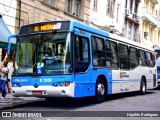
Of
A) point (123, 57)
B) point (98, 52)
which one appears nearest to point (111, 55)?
point (98, 52)

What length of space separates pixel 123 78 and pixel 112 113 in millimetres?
4976

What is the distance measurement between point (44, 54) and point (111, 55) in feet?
12.1

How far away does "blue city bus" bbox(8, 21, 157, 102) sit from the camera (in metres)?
10.6

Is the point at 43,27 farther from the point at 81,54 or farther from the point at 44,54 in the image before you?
the point at 81,54

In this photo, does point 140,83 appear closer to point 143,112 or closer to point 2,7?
point 143,112

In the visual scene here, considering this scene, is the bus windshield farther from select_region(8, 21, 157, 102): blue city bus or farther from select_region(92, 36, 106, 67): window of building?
select_region(92, 36, 106, 67): window of building

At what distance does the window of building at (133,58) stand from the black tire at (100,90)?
3638 millimetres

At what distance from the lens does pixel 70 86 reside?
10.5 meters

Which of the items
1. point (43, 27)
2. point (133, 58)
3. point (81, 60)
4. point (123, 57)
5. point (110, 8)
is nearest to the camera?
point (81, 60)

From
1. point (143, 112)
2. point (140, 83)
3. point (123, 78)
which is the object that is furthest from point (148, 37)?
point (143, 112)

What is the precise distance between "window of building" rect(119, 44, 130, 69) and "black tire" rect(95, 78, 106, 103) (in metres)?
2.24

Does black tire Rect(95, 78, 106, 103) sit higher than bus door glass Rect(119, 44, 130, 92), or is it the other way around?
bus door glass Rect(119, 44, 130, 92)

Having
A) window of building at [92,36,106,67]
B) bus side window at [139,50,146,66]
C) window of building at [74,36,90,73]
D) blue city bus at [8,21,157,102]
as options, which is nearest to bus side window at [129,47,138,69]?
bus side window at [139,50,146,66]

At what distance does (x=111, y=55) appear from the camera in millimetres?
13719
